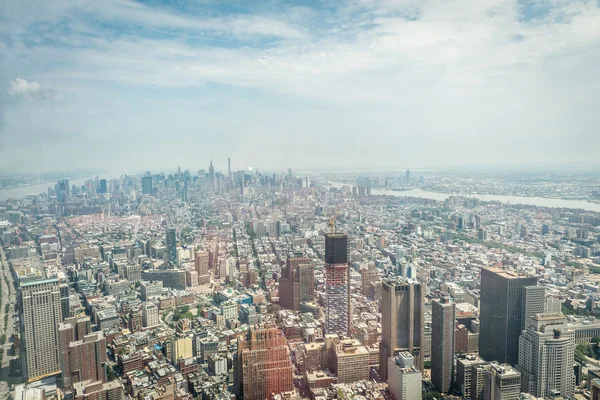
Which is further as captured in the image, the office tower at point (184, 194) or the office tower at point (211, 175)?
the office tower at point (184, 194)

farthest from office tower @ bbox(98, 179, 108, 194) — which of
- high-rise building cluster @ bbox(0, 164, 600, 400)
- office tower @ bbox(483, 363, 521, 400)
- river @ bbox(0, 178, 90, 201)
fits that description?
office tower @ bbox(483, 363, 521, 400)

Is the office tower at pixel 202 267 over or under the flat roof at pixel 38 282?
under

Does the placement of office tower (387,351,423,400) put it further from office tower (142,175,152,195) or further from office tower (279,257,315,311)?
office tower (142,175,152,195)

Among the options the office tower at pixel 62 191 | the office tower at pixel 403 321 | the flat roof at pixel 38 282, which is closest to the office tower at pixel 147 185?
the office tower at pixel 62 191

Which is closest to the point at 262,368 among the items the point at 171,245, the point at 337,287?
the point at 337,287

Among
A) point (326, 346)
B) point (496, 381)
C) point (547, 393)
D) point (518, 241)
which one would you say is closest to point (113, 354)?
point (326, 346)

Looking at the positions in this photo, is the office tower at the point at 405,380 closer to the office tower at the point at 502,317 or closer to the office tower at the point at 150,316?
the office tower at the point at 502,317
